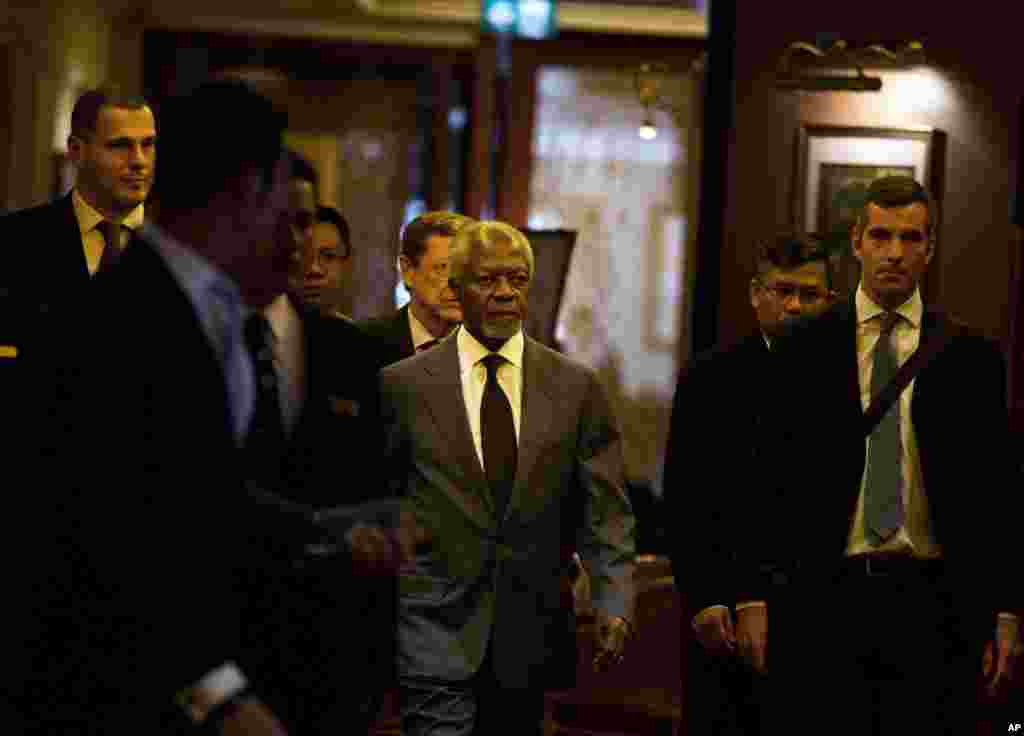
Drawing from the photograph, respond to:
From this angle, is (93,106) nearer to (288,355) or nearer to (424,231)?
(424,231)

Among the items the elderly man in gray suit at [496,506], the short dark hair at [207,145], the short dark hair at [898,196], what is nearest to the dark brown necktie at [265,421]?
the short dark hair at [207,145]

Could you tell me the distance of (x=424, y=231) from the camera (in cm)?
587

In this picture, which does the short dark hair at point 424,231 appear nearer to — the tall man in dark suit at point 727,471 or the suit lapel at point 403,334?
the suit lapel at point 403,334

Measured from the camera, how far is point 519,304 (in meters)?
4.80

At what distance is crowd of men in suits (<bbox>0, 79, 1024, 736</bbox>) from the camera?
271 cm

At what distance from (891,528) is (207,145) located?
2.37 m

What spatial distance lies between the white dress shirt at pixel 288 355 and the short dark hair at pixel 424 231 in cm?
241

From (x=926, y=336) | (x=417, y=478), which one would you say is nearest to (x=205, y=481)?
(x=417, y=478)

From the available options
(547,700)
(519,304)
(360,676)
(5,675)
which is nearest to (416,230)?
(519,304)

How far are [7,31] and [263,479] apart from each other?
886 centimetres

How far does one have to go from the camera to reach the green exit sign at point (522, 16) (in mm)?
11359

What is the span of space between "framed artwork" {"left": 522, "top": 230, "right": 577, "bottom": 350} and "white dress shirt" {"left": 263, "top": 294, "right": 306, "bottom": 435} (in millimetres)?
4768

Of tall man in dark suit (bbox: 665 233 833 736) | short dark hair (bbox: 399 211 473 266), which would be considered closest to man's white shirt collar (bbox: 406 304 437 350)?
short dark hair (bbox: 399 211 473 266)

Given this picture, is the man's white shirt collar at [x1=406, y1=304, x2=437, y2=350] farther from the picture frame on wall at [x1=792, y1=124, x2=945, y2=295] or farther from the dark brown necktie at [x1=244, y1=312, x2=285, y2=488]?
the picture frame on wall at [x1=792, y1=124, x2=945, y2=295]
